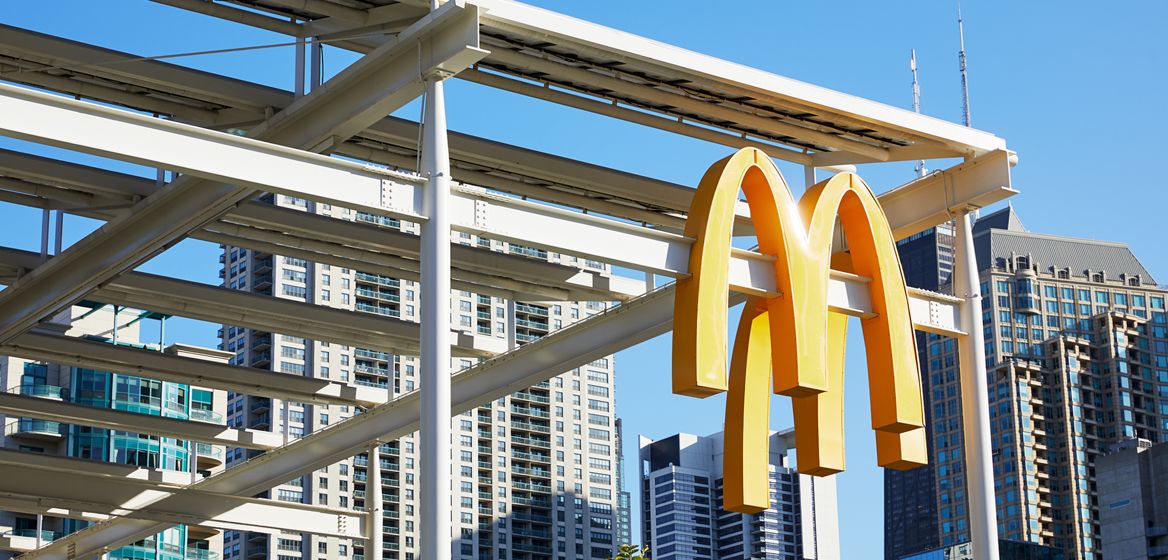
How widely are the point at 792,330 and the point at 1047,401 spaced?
157 metres

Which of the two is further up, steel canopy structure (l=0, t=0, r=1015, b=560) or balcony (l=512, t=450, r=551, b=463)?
balcony (l=512, t=450, r=551, b=463)

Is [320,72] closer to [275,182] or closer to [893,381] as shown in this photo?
[275,182]

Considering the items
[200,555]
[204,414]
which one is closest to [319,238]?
[200,555]

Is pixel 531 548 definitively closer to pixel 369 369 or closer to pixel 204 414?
pixel 369 369

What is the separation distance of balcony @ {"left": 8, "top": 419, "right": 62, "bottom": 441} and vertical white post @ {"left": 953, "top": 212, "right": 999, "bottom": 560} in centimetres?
6934

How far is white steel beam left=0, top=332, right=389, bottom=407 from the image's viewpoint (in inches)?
1241

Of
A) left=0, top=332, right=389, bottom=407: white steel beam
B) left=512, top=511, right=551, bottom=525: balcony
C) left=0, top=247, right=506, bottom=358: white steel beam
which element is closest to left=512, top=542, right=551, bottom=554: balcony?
left=512, top=511, right=551, bottom=525: balcony

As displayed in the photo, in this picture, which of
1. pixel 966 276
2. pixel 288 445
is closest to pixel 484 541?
pixel 288 445

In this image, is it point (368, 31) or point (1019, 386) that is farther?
point (1019, 386)

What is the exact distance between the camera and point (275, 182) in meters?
19.0

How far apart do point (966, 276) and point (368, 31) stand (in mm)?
8798

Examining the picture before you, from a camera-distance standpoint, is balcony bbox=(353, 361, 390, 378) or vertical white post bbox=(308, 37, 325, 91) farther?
balcony bbox=(353, 361, 390, 378)

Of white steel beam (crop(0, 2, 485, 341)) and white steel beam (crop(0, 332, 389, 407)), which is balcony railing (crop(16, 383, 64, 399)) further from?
white steel beam (crop(0, 2, 485, 341))

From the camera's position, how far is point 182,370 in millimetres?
32719
